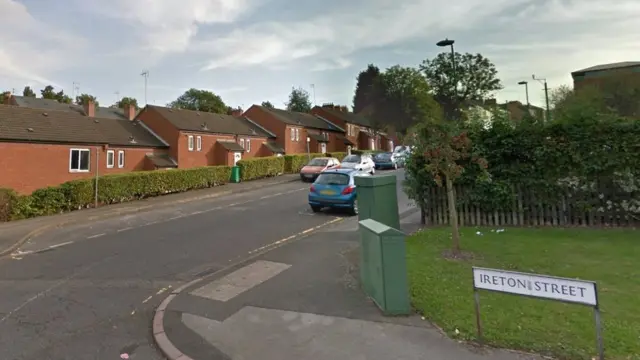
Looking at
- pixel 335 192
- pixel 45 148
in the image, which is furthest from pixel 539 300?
pixel 45 148

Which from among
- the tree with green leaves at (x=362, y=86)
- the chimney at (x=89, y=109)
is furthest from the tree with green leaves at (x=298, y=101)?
the chimney at (x=89, y=109)

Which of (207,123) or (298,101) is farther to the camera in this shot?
(298,101)

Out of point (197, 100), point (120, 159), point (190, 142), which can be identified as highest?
point (197, 100)

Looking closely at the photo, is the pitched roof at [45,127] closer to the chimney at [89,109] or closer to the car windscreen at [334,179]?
the chimney at [89,109]

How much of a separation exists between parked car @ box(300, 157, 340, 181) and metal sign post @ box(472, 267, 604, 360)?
22135 mm

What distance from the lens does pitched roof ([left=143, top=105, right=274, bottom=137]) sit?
35500 millimetres

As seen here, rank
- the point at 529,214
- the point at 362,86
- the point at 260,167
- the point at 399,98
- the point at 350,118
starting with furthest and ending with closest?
the point at 362,86 < the point at 350,118 < the point at 399,98 < the point at 260,167 < the point at 529,214

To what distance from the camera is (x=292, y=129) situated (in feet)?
152

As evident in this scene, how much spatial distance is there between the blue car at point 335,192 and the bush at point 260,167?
14769mm

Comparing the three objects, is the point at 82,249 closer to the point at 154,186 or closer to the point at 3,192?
the point at 3,192

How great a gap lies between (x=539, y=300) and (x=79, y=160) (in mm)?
26646

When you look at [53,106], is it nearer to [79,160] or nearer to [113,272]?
[79,160]

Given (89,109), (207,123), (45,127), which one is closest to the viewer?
(45,127)

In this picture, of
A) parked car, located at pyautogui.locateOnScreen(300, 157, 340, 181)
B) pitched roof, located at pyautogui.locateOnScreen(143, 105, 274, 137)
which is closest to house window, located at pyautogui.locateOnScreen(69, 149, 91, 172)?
pitched roof, located at pyautogui.locateOnScreen(143, 105, 274, 137)
